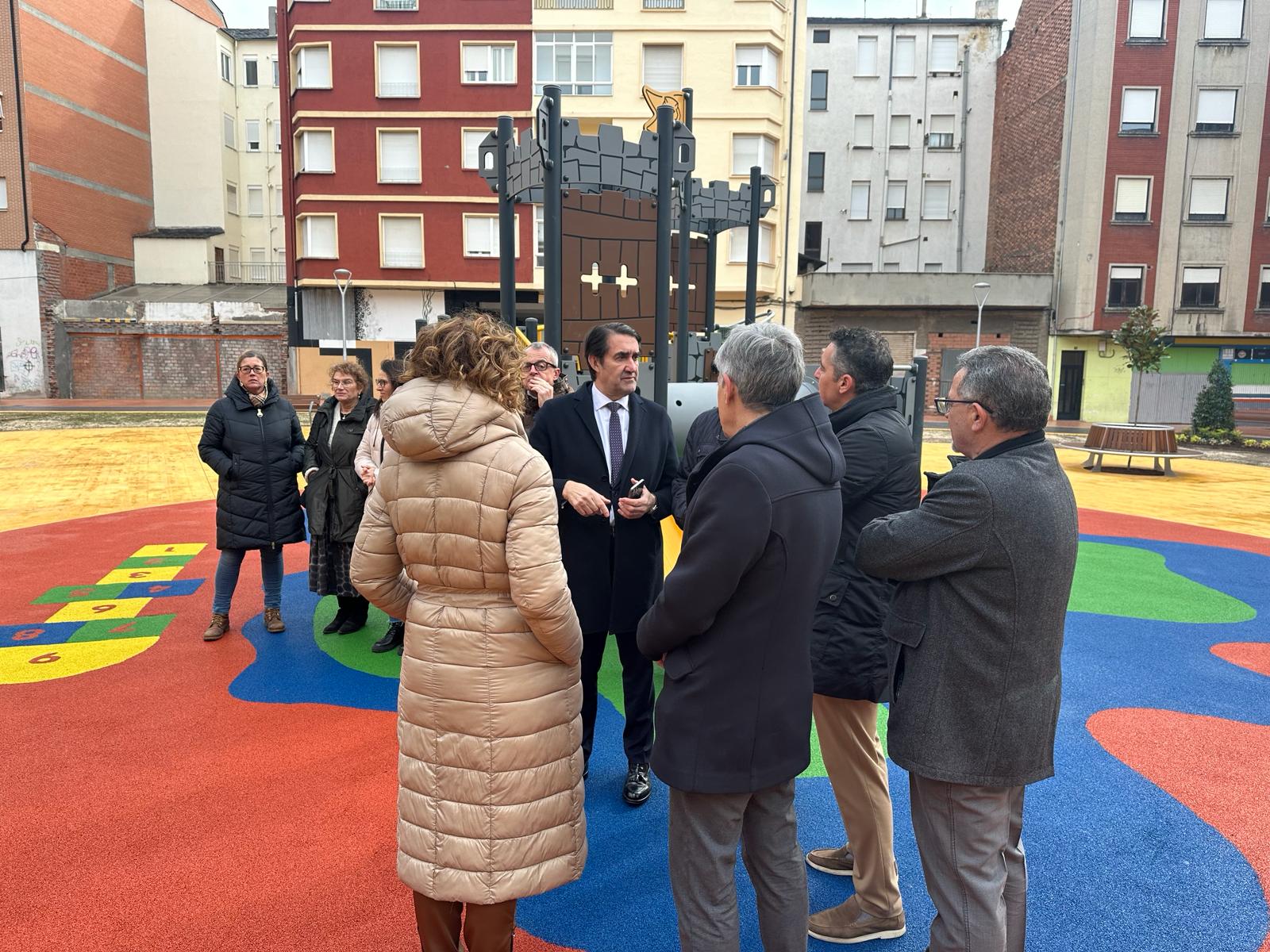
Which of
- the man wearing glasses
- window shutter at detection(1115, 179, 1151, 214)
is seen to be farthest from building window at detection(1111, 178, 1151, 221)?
the man wearing glasses

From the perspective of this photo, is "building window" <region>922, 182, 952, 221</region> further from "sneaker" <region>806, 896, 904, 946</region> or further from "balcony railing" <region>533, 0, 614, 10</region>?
"sneaker" <region>806, 896, 904, 946</region>

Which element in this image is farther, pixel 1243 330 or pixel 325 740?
pixel 1243 330

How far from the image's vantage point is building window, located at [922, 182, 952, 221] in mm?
38375

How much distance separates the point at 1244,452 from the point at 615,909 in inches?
904

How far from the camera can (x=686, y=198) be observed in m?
8.06

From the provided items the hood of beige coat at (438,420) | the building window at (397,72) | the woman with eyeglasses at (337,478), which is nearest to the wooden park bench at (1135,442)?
the woman with eyeglasses at (337,478)

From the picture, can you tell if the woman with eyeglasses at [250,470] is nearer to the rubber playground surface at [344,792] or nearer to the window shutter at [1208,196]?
the rubber playground surface at [344,792]

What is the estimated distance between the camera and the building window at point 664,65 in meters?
28.5

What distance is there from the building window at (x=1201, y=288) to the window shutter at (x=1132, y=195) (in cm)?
279

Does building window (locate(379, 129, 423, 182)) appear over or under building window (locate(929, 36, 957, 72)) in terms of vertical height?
under

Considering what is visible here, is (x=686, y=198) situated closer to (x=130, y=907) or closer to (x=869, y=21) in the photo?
(x=130, y=907)

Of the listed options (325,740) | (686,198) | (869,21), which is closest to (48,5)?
(869,21)

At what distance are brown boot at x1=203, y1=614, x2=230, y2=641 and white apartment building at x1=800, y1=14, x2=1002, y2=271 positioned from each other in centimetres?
3466

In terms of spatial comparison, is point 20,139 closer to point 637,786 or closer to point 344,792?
point 344,792
